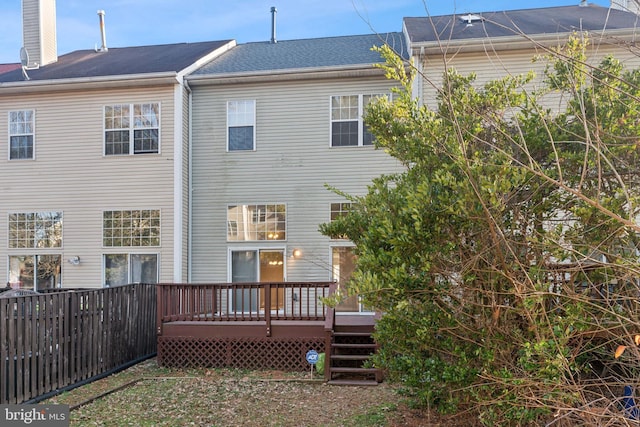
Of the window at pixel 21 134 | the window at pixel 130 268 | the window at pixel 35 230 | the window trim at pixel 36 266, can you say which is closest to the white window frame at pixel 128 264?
the window at pixel 130 268

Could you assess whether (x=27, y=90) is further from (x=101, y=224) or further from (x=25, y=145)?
(x=101, y=224)

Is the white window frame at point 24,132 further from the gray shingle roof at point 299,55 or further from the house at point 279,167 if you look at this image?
the gray shingle roof at point 299,55

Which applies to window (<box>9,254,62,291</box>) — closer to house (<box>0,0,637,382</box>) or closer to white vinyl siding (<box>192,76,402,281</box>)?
house (<box>0,0,637,382</box>)

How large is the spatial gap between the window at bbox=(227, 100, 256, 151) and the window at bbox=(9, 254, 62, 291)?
5018 mm

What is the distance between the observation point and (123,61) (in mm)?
13289

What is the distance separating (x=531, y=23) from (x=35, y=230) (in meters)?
12.9

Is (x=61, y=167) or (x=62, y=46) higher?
(x=62, y=46)

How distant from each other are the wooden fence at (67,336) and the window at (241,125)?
4053mm

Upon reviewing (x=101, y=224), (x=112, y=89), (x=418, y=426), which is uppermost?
(x=112, y=89)

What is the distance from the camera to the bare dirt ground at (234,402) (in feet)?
18.6

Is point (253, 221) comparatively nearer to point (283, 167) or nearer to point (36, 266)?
point (283, 167)

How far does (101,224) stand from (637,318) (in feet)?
36.7

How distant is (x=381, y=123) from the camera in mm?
5281

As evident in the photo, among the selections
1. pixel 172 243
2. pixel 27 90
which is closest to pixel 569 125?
pixel 172 243
